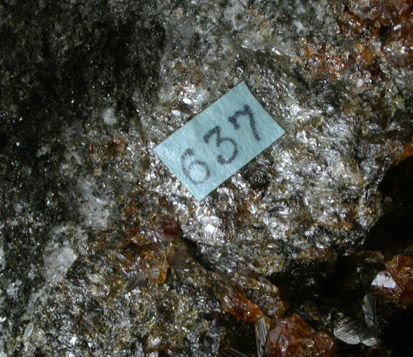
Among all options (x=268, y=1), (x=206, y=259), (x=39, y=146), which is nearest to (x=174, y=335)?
(x=206, y=259)

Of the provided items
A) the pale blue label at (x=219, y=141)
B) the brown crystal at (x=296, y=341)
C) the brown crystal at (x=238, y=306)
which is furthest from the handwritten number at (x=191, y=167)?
the brown crystal at (x=296, y=341)

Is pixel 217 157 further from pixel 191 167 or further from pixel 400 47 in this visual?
pixel 400 47

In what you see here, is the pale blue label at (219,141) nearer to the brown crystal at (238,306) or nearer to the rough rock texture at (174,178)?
the rough rock texture at (174,178)

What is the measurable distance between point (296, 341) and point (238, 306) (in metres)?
0.19

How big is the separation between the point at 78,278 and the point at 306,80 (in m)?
0.90

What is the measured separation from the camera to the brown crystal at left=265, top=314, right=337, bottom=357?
1212mm

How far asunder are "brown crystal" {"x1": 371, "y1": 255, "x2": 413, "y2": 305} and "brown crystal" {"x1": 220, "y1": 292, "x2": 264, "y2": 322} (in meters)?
0.39

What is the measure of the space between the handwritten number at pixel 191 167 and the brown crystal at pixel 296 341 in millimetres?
468

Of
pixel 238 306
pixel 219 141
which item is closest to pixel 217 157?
pixel 219 141

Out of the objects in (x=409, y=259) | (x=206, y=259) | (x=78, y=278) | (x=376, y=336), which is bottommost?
(x=376, y=336)

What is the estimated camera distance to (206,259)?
4.33ft

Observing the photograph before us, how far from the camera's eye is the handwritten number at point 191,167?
1306 mm

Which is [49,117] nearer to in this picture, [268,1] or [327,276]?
[268,1]

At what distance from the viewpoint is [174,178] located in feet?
4.28
